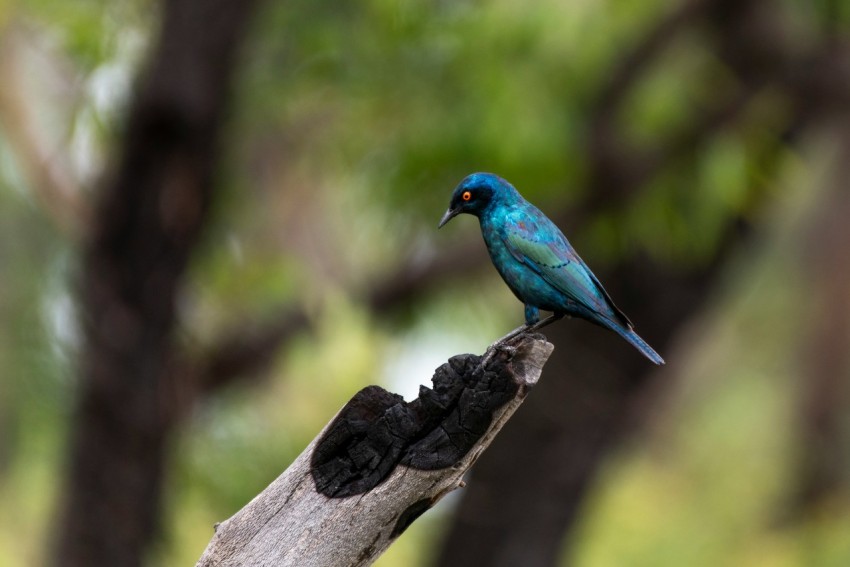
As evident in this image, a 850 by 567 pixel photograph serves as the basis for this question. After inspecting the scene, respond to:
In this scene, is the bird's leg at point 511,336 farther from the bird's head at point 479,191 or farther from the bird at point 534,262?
the bird's head at point 479,191

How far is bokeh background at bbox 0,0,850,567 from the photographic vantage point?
7.77 metres

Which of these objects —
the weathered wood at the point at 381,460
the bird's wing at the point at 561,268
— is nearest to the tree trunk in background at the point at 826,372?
the bird's wing at the point at 561,268

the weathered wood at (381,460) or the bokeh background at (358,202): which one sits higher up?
the bokeh background at (358,202)

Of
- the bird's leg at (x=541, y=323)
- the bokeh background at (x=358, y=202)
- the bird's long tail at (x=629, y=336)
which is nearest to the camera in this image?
the bird's long tail at (x=629, y=336)

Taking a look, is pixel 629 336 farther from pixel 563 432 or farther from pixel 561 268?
pixel 563 432

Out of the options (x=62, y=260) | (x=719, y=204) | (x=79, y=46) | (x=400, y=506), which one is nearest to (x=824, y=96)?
(x=719, y=204)

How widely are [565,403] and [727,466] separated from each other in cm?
1145

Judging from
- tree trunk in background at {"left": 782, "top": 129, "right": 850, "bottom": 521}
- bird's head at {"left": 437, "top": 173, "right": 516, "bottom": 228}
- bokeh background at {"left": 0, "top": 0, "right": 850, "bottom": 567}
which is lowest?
tree trunk in background at {"left": 782, "top": 129, "right": 850, "bottom": 521}

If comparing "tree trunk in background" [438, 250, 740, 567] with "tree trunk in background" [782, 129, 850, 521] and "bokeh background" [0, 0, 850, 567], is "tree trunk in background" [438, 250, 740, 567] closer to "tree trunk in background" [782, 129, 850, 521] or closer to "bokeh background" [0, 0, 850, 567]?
"bokeh background" [0, 0, 850, 567]

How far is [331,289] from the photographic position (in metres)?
9.88

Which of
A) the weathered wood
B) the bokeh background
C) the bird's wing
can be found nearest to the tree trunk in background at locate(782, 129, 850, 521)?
the bokeh background

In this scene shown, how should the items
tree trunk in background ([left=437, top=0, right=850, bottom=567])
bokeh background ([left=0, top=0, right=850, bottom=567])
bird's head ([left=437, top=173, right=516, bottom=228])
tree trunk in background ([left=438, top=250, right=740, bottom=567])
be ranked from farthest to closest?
1. tree trunk in background ([left=438, top=250, right=740, bottom=567])
2. tree trunk in background ([left=437, top=0, right=850, bottom=567])
3. bokeh background ([left=0, top=0, right=850, bottom=567])
4. bird's head ([left=437, top=173, right=516, bottom=228])

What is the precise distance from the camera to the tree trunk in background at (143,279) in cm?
741

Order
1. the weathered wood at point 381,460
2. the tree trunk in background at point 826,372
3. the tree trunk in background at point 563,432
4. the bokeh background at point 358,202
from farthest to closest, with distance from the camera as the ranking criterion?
the tree trunk in background at point 826,372
the tree trunk in background at point 563,432
the bokeh background at point 358,202
the weathered wood at point 381,460
